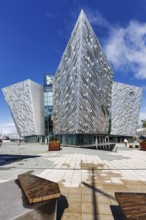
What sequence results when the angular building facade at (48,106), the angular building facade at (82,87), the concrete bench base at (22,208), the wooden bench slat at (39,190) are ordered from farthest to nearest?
the angular building facade at (48,106) → the angular building facade at (82,87) → the wooden bench slat at (39,190) → the concrete bench base at (22,208)

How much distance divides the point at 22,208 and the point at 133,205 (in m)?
2.17

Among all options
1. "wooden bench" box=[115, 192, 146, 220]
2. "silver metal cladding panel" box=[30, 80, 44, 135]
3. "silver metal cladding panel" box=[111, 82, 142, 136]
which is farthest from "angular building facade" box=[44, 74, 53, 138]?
"wooden bench" box=[115, 192, 146, 220]

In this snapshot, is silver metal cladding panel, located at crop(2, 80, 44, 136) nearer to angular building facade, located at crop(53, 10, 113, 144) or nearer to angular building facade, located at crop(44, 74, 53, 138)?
angular building facade, located at crop(44, 74, 53, 138)

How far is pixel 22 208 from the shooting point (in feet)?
10.9

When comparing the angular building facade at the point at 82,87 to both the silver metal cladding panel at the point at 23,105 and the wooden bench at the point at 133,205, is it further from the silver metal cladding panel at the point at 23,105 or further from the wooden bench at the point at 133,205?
the wooden bench at the point at 133,205

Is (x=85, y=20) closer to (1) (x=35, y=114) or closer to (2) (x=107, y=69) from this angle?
(2) (x=107, y=69)

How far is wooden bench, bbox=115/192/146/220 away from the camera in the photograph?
114 inches

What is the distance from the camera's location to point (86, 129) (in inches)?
1690

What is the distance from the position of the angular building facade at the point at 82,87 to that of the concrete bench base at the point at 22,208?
36.9 m

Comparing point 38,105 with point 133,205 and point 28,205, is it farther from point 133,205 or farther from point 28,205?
point 133,205

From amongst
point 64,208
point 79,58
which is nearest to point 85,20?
point 79,58

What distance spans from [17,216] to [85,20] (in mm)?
46954

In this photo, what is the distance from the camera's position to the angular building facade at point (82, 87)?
4144 cm

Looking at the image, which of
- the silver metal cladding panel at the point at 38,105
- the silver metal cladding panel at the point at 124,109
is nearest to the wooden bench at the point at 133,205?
the silver metal cladding panel at the point at 38,105
